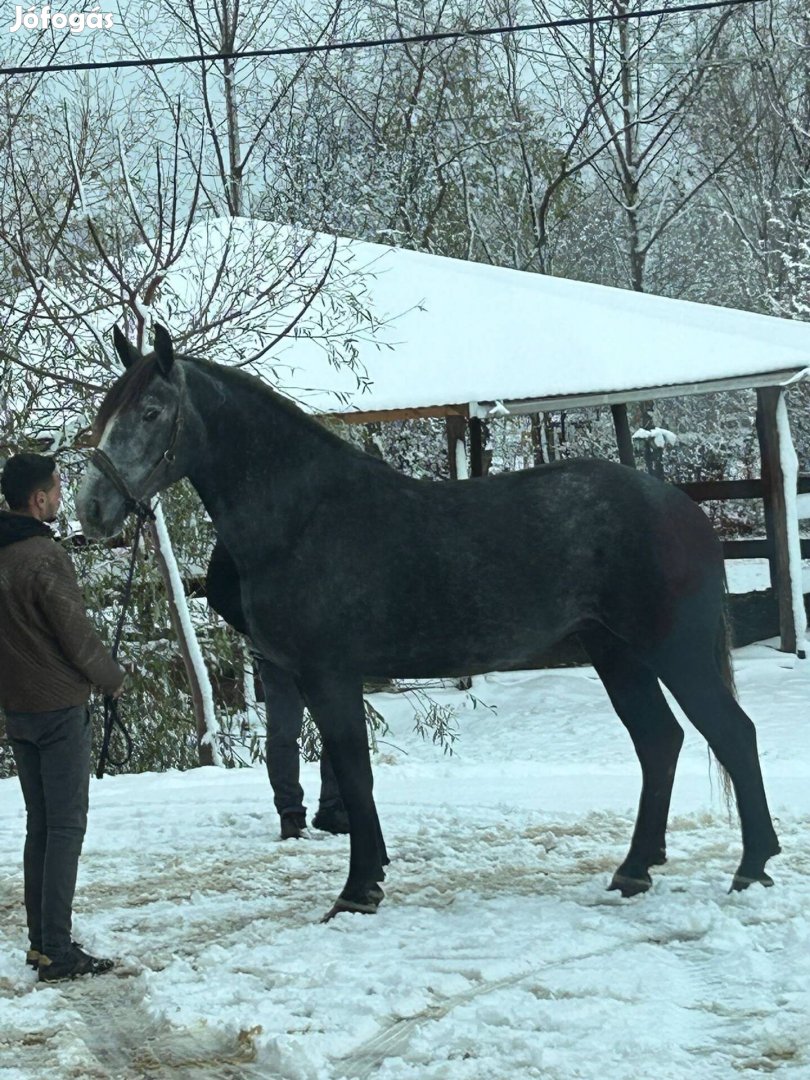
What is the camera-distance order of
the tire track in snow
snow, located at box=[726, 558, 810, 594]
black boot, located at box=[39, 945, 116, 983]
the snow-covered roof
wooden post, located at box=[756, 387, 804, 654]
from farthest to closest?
snow, located at box=[726, 558, 810, 594], wooden post, located at box=[756, 387, 804, 654], the snow-covered roof, black boot, located at box=[39, 945, 116, 983], the tire track in snow

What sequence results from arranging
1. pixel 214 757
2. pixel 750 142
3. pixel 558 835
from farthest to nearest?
pixel 750 142
pixel 214 757
pixel 558 835

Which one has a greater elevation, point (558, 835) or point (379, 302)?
point (379, 302)

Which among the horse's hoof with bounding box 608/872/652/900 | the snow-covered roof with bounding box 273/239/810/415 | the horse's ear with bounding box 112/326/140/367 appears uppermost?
the snow-covered roof with bounding box 273/239/810/415

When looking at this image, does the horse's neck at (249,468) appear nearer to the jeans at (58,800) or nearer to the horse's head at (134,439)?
the horse's head at (134,439)

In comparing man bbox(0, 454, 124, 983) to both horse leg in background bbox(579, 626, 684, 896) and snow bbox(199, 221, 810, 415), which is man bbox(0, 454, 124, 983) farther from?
snow bbox(199, 221, 810, 415)

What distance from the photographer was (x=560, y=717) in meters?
11.3

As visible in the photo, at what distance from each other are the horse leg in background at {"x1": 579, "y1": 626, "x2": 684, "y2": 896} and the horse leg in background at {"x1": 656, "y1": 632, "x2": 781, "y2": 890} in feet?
0.66

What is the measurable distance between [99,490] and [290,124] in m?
18.0

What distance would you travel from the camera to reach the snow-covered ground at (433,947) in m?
3.30

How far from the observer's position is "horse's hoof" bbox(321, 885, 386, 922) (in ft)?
15.1

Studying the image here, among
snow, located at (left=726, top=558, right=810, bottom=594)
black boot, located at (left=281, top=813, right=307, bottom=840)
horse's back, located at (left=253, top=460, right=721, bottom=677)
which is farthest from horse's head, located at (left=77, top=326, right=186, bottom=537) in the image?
snow, located at (left=726, top=558, right=810, bottom=594)

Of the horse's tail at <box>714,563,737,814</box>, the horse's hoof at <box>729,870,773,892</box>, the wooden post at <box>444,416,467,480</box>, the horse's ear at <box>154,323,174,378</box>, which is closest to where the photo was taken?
the horse's ear at <box>154,323,174,378</box>

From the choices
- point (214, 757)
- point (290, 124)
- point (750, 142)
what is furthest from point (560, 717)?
point (750, 142)

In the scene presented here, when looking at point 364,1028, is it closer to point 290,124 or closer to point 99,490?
point 99,490
